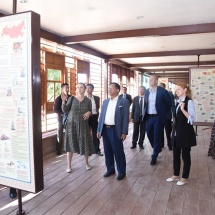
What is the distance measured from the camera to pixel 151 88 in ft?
14.5

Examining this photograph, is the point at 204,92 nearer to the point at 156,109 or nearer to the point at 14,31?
the point at 156,109

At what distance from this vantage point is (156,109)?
430cm

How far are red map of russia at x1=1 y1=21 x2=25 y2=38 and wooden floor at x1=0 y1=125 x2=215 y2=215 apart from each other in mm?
1849

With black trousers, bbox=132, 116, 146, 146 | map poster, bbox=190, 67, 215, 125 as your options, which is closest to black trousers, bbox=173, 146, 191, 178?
black trousers, bbox=132, 116, 146, 146

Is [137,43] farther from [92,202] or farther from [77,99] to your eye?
[92,202]

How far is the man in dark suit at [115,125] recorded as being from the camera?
358 centimetres

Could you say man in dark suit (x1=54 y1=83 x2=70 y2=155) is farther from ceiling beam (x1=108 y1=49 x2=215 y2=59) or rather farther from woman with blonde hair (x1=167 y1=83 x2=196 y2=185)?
ceiling beam (x1=108 y1=49 x2=215 y2=59)

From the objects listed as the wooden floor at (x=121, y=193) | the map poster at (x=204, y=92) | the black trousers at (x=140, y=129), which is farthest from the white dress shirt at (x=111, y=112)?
the map poster at (x=204, y=92)

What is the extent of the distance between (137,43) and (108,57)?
206cm

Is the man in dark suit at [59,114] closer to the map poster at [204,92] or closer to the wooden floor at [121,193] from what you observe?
the wooden floor at [121,193]

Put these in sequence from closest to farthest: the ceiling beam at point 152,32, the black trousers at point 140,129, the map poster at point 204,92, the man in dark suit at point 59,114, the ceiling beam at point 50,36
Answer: the man in dark suit at point 59,114
the ceiling beam at point 152,32
the ceiling beam at point 50,36
the black trousers at point 140,129
the map poster at point 204,92

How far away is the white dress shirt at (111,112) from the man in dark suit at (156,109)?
0.94 m

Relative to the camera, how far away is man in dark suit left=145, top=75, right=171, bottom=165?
14.1ft

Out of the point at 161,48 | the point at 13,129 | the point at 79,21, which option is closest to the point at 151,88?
the point at 79,21
